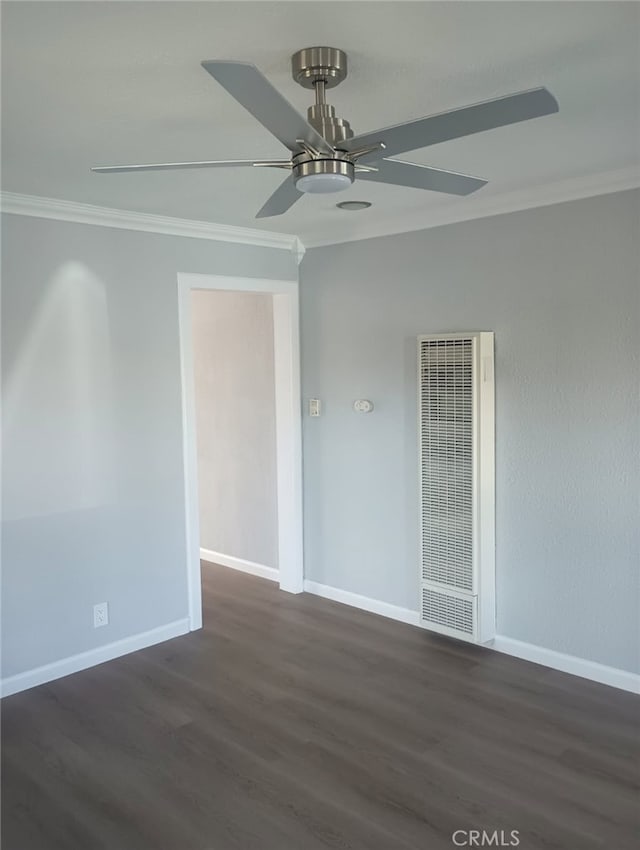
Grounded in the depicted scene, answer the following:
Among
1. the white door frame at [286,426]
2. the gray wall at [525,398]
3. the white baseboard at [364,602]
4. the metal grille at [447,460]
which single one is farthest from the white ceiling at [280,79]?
the white baseboard at [364,602]

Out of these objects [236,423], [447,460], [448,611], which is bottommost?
[448,611]

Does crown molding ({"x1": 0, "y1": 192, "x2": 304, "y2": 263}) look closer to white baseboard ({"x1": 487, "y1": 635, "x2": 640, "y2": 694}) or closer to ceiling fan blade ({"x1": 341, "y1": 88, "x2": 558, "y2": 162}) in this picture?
ceiling fan blade ({"x1": 341, "y1": 88, "x2": 558, "y2": 162})

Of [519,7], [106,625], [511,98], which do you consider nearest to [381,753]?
[106,625]

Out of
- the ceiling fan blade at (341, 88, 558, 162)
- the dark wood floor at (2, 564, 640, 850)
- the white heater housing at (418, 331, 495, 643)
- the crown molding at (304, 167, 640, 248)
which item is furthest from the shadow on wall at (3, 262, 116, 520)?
the ceiling fan blade at (341, 88, 558, 162)

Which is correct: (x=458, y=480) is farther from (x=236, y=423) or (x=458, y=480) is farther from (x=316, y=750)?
(x=236, y=423)

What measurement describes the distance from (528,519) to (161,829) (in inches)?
87.5

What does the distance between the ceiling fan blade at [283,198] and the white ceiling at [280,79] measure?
28cm

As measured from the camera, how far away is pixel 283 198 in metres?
2.23

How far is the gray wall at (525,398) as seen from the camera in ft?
10.6

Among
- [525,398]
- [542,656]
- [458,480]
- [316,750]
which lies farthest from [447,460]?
[316,750]

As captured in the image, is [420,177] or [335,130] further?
[420,177]

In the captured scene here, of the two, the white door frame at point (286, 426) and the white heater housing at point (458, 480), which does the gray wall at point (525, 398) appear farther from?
the white door frame at point (286, 426)

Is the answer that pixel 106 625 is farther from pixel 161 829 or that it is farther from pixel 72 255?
pixel 72 255

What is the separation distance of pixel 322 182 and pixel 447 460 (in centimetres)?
218
